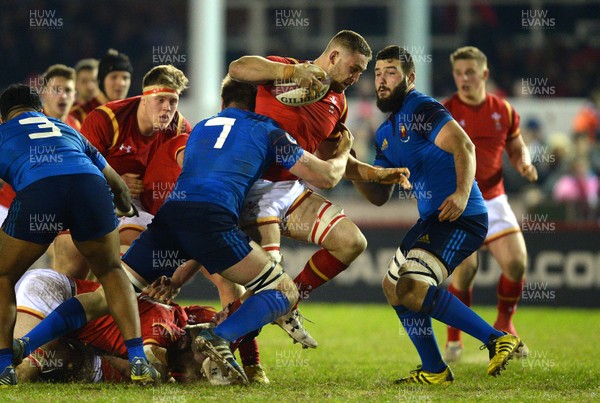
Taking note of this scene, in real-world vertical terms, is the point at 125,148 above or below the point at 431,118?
below

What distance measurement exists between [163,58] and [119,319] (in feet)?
44.2

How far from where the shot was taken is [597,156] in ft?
54.0

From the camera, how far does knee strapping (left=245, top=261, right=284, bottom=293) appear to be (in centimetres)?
629

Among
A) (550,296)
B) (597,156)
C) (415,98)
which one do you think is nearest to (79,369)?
(415,98)

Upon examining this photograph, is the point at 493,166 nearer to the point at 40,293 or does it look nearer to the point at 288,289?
the point at 288,289

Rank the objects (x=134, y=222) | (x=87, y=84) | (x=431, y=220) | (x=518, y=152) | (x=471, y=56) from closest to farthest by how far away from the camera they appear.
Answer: (x=431, y=220), (x=134, y=222), (x=471, y=56), (x=518, y=152), (x=87, y=84)

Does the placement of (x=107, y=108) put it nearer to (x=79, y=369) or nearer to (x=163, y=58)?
(x=79, y=369)

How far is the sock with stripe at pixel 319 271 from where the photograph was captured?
7109mm

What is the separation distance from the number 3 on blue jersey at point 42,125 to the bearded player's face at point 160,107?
4.38 ft

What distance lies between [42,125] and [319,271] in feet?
7.19

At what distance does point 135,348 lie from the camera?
247 inches

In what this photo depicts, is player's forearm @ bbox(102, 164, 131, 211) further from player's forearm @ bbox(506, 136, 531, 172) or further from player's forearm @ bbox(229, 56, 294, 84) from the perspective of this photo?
player's forearm @ bbox(506, 136, 531, 172)

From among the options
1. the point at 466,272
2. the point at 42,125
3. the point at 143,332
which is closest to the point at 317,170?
the point at 143,332

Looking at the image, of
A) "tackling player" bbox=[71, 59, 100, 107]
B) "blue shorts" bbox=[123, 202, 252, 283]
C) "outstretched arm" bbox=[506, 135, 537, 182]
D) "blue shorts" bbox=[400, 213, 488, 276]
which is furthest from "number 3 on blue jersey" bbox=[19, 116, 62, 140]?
"outstretched arm" bbox=[506, 135, 537, 182]
